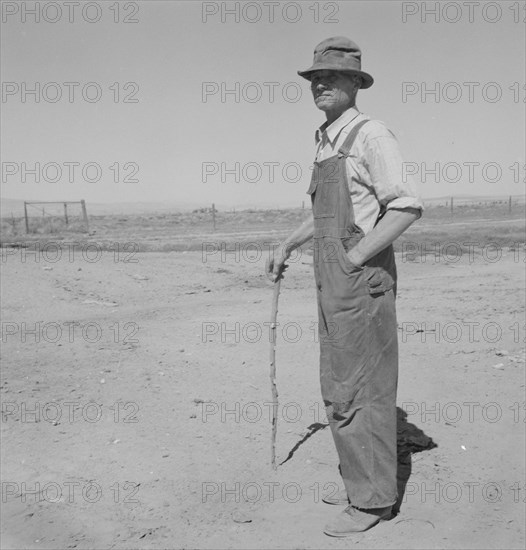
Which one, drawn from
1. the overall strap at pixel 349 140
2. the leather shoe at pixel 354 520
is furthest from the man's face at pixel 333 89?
the leather shoe at pixel 354 520

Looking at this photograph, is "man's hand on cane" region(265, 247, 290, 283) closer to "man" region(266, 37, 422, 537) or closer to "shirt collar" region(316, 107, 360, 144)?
"man" region(266, 37, 422, 537)

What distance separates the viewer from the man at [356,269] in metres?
2.75

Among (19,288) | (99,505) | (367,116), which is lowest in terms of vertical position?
(99,505)

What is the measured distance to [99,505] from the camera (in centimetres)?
365

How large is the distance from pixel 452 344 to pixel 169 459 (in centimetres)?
359

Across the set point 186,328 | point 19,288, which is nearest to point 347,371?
point 186,328

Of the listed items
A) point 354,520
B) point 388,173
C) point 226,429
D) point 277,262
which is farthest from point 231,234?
point 388,173

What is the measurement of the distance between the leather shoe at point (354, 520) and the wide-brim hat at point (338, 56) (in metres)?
2.12

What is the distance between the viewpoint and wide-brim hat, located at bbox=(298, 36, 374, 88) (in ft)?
9.25

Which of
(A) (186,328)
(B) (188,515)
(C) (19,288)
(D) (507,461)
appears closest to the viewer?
(B) (188,515)

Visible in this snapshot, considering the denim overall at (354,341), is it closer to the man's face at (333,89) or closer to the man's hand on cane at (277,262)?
the man's face at (333,89)

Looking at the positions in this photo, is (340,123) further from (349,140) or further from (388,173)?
(388,173)

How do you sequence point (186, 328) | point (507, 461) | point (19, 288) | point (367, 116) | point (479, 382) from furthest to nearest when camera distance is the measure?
point (19, 288) < point (186, 328) < point (479, 382) < point (507, 461) < point (367, 116)

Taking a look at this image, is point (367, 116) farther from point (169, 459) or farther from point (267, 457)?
point (169, 459)
